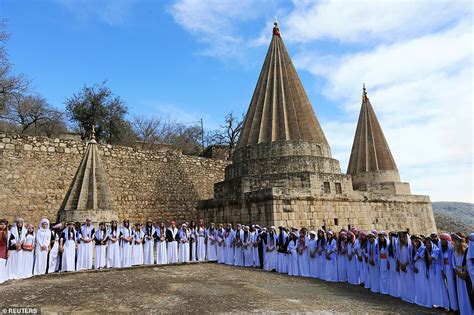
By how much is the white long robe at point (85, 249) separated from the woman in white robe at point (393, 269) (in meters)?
7.44

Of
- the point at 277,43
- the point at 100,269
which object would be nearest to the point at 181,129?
the point at 277,43

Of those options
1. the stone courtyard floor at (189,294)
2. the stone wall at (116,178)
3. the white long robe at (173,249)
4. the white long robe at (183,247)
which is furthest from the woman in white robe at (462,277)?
the stone wall at (116,178)

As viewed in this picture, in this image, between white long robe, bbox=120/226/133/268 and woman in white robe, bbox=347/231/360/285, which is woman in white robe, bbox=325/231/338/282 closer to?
woman in white robe, bbox=347/231/360/285

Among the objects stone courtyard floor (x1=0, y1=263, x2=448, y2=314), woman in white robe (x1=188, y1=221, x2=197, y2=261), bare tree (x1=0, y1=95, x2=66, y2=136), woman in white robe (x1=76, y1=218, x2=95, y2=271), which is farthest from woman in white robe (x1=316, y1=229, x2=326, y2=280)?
bare tree (x1=0, y1=95, x2=66, y2=136)

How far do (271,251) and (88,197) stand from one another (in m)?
5.93

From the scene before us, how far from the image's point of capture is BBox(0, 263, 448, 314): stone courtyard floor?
5086 millimetres

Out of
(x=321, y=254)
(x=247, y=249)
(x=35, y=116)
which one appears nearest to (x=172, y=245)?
(x=247, y=249)

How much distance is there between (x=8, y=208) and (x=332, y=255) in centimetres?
1144

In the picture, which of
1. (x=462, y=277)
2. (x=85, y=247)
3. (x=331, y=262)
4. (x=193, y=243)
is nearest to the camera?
(x=462, y=277)

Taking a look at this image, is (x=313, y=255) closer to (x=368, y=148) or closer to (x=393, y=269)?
(x=393, y=269)

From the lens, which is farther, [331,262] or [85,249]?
[85,249]

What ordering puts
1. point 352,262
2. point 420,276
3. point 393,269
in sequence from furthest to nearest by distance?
point 352,262 → point 393,269 → point 420,276

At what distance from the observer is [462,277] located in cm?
486

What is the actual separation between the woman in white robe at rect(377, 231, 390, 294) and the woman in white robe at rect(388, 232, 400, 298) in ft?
0.31
